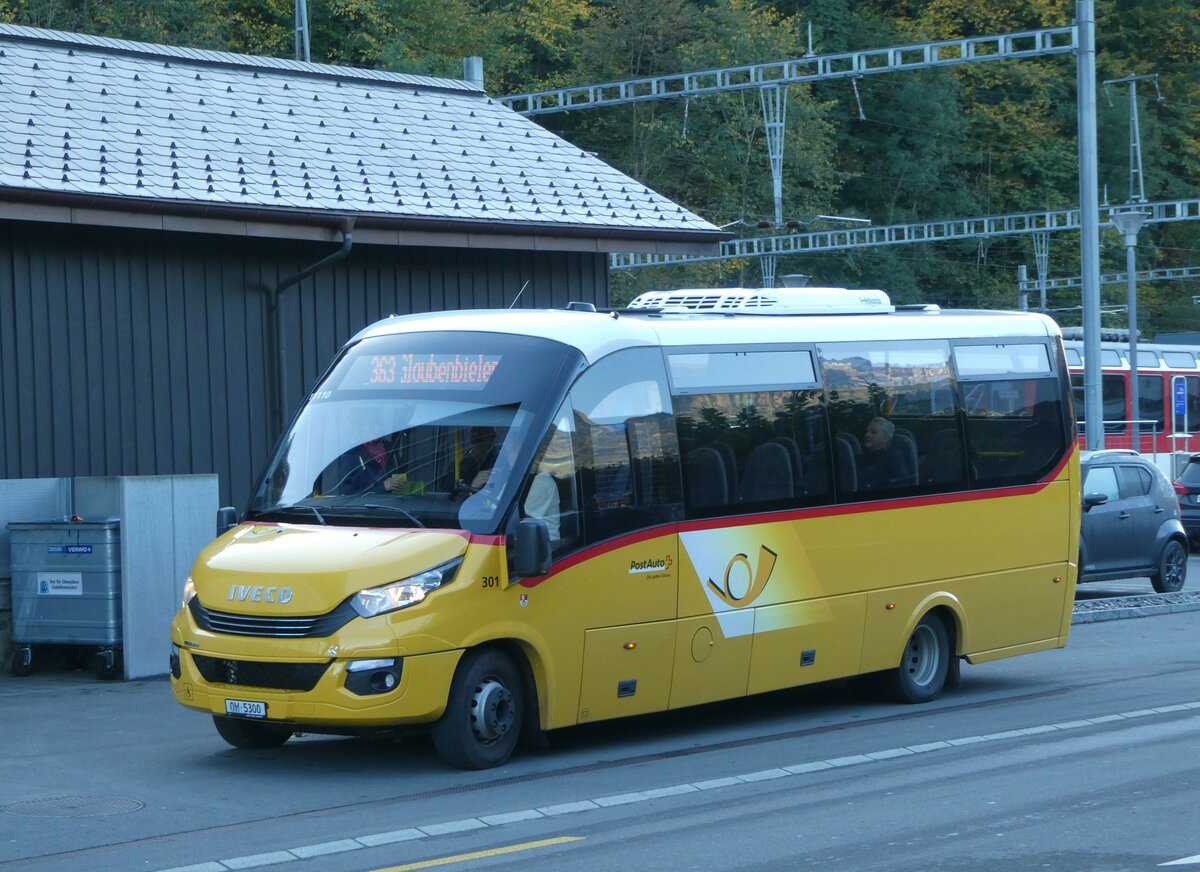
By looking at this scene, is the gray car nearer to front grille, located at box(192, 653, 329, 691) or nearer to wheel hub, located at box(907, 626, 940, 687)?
wheel hub, located at box(907, 626, 940, 687)

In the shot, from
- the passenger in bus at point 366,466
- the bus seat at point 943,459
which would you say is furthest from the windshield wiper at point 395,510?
the bus seat at point 943,459

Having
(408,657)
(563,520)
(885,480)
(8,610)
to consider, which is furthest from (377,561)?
(8,610)

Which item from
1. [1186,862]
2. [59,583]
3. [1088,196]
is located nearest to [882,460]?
[1186,862]

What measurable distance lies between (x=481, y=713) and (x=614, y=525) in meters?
1.41

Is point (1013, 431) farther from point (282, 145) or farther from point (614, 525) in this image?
point (282, 145)

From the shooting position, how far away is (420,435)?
10.2m

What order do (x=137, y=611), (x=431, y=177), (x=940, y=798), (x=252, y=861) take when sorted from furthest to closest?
(x=431, y=177) → (x=137, y=611) → (x=940, y=798) → (x=252, y=861)

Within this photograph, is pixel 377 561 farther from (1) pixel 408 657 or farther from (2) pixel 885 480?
(2) pixel 885 480

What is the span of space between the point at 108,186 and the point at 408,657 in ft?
24.5

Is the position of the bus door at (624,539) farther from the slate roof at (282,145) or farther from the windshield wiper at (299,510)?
the slate roof at (282,145)

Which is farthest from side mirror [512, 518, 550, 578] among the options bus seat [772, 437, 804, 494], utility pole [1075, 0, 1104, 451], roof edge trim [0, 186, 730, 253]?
utility pole [1075, 0, 1104, 451]

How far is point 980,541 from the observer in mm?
12977

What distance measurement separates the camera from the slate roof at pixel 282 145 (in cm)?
1580

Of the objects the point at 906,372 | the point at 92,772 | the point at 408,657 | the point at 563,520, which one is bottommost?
the point at 92,772
